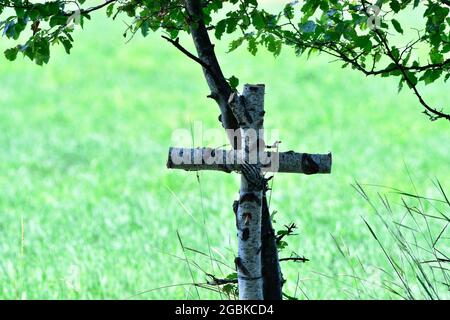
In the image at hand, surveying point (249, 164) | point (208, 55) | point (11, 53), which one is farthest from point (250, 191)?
point (11, 53)

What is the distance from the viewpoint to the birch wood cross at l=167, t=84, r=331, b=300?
2273 millimetres

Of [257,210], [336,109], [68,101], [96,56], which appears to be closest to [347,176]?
[336,109]

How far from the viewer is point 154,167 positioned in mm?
8805

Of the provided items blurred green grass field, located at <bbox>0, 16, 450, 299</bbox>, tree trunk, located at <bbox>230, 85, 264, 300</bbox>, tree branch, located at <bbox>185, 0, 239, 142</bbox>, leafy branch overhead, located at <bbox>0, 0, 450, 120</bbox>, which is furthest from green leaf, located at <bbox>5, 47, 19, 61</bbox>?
blurred green grass field, located at <bbox>0, 16, 450, 299</bbox>

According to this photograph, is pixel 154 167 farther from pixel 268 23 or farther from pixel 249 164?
pixel 249 164

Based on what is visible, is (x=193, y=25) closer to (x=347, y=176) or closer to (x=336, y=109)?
(x=347, y=176)

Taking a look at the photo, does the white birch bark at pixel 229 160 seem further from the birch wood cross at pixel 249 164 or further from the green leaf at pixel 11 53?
the green leaf at pixel 11 53

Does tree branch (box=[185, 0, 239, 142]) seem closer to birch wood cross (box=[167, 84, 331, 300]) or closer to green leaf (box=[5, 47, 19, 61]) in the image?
birch wood cross (box=[167, 84, 331, 300])

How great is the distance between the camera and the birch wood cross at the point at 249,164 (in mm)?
2273

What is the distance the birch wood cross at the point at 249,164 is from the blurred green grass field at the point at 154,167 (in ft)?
2.71

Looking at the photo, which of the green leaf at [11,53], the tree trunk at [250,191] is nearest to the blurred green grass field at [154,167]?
the tree trunk at [250,191]

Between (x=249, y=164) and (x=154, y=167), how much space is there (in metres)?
6.57
